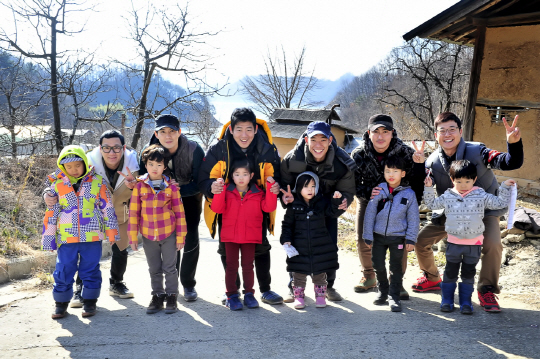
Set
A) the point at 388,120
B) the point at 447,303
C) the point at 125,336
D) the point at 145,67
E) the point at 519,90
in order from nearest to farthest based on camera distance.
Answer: the point at 125,336, the point at 447,303, the point at 388,120, the point at 519,90, the point at 145,67

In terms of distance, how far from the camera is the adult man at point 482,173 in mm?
3631

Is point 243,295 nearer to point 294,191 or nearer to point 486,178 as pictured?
point 294,191

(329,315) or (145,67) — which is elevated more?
(145,67)

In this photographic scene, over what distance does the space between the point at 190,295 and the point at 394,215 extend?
2.24 metres

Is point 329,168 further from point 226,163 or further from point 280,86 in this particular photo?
point 280,86

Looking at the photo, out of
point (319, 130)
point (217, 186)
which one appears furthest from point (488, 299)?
point (217, 186)

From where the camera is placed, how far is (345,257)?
6098mm

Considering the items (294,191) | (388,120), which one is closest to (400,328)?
(294,191)

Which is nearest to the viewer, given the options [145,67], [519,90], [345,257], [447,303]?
[447,303]

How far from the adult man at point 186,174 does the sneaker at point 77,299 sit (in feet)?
3.26

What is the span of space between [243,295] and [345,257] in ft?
7.67

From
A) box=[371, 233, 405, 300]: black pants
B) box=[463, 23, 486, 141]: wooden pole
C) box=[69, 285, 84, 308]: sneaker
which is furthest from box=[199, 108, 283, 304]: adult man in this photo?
box=[463, 23, 486, 141]: wooden pole

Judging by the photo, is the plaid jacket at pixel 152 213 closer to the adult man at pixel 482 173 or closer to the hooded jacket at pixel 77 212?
the hooded jacket at pixel 77 212

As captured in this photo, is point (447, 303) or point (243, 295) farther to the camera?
point (243, 295)
